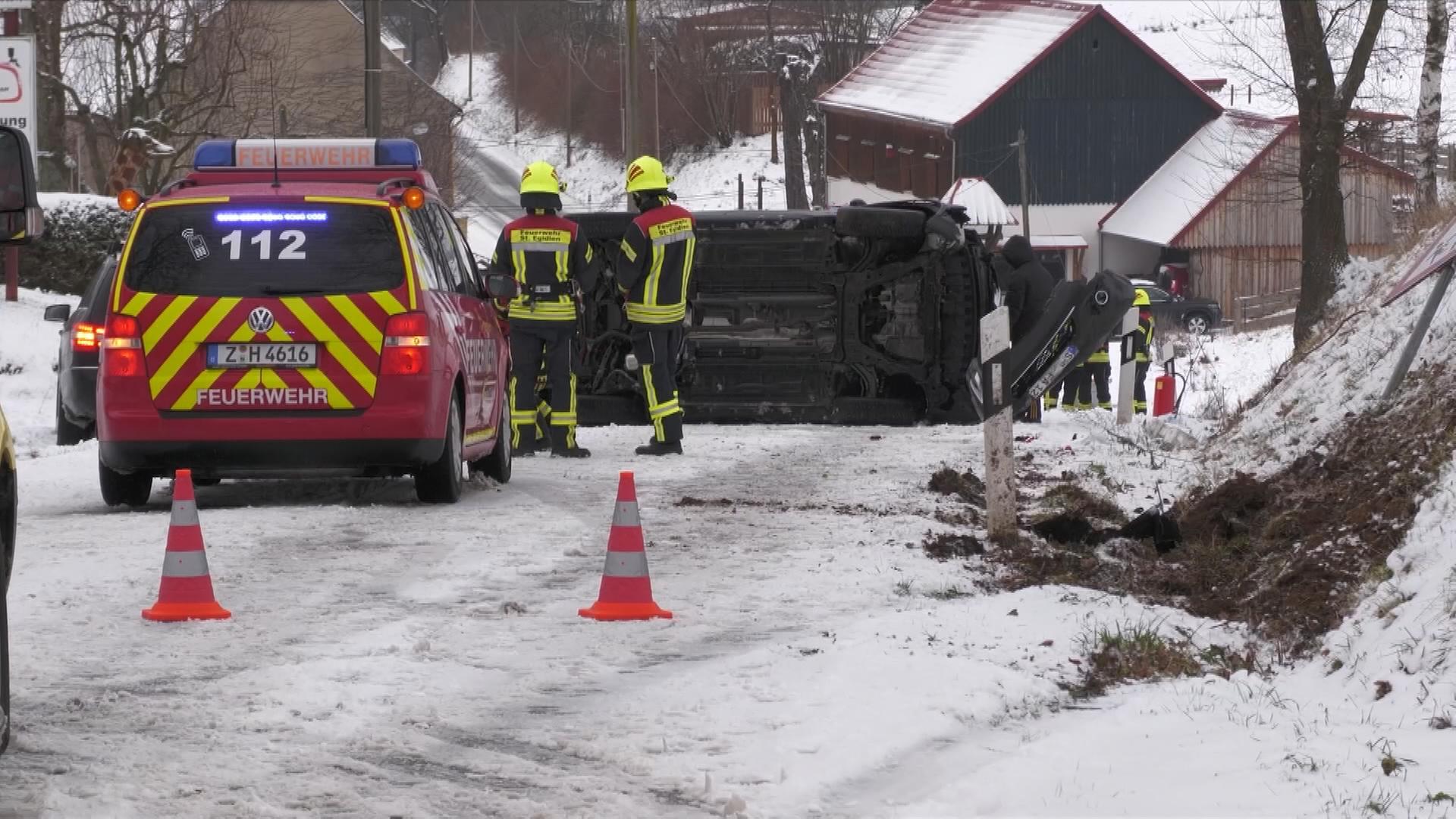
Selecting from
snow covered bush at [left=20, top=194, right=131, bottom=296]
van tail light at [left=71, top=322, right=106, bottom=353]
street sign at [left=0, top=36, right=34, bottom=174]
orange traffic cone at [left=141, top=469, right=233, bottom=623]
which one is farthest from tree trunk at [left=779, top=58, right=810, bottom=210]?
orange traffic cone at [left=141, top=469, right=233, bottom=623]

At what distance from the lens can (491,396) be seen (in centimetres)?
1266

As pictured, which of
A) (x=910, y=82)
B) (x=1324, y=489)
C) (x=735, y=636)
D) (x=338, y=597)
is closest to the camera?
(x=735, y=636)

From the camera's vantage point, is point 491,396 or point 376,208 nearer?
point 376,208

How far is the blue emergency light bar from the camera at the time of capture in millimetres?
12617

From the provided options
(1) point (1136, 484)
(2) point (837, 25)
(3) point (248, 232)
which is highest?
(2) point (837, 25)

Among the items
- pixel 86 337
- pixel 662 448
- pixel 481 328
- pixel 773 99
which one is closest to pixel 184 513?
pixel 481 328

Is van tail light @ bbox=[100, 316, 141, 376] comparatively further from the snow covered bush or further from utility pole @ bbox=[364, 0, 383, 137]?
the snow covered bush

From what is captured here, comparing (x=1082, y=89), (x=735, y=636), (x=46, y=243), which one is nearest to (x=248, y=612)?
(x=735, y=636)

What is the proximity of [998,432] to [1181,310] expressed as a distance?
46.2m

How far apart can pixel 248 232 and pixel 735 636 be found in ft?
14.6

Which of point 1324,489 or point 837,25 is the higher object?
point 837,25

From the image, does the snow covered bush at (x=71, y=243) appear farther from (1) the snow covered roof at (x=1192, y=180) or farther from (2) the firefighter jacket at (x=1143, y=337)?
(1) the snow covered roof at (x=1192, y=180)

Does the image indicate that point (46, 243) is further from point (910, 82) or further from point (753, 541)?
point (910, 82)

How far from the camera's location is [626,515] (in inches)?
314
